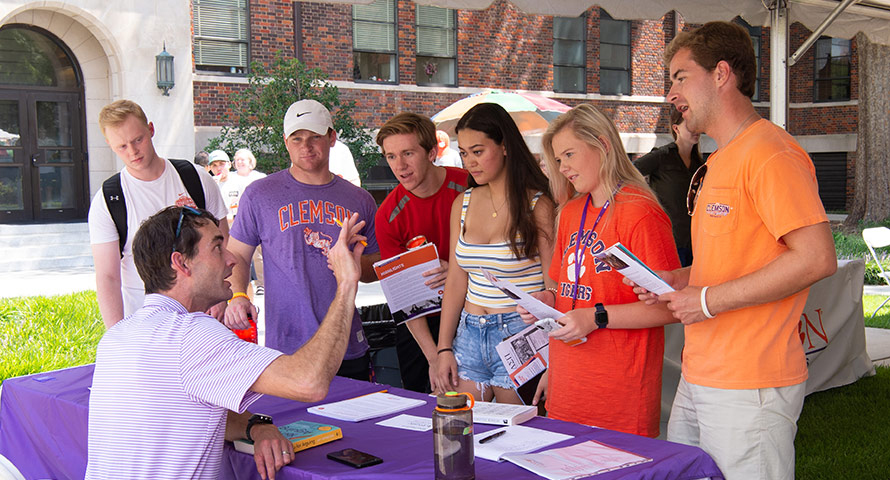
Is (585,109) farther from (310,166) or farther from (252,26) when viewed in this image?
(252,26)

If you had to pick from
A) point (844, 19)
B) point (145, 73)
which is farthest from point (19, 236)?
point (844, 19)

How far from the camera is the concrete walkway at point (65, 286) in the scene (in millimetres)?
9352

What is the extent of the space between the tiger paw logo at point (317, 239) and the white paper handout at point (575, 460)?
62.5 inches

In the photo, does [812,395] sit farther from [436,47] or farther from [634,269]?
[436,47]

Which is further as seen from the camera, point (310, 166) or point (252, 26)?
point (252, 26)

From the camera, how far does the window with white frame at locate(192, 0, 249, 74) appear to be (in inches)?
607

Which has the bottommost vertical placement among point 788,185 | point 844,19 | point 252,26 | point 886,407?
point 886,407

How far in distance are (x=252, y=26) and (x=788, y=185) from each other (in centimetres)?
1508

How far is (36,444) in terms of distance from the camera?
339cm

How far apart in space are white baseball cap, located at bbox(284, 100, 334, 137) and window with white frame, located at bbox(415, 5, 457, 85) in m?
14.6

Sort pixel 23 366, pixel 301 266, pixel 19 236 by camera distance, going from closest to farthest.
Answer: pixel 301 266 → pixel 23 366 → pixel 19 236

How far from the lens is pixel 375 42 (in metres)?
17.3

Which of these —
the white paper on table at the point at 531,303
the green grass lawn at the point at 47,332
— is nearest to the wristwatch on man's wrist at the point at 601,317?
the white paper on table at the point at 531,303

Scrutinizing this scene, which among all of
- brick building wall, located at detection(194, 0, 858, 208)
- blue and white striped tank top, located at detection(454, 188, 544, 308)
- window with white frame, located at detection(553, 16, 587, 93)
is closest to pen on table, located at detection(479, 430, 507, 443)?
blue and white striped tank top, located at detection(454, 188, 544, 308)
